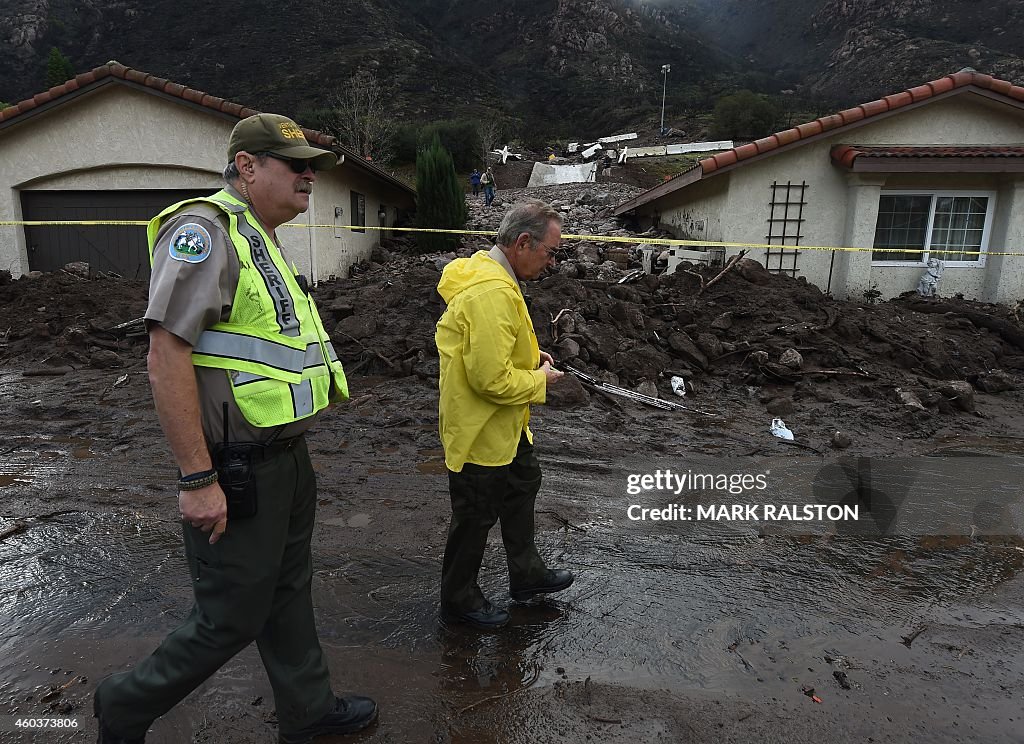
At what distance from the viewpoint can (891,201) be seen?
12672mm

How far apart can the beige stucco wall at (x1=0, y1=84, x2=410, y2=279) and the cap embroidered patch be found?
11865 mm

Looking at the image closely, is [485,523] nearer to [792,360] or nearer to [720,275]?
[792,360]

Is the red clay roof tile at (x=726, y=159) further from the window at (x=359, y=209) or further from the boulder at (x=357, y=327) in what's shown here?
the window at (x=359, y=209)

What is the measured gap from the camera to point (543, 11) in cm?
10269

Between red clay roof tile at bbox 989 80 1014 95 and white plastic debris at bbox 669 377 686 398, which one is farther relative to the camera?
red clay roof tile at bbox 989 80 1014 95

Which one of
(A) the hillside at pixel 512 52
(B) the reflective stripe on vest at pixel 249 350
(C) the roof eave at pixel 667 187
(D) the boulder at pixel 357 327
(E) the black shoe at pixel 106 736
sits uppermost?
(A) the hillside at pixel 512 52

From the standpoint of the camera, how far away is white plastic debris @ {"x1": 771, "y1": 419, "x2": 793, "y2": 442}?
20.9 feet

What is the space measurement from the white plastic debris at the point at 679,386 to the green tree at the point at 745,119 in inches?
1669

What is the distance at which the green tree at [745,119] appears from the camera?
4525 cm

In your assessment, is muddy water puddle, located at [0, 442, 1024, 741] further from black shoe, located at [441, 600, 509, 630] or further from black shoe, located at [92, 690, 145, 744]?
black shoe, located at [92, 690, 145, 744]

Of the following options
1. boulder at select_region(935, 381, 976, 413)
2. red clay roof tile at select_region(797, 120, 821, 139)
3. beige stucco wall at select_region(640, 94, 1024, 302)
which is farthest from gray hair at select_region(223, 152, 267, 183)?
red clay roof tile at select_region(797, 120, 821, 139)

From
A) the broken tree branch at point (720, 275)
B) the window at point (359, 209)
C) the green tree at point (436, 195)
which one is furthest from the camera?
the green tree at point (436, 195)

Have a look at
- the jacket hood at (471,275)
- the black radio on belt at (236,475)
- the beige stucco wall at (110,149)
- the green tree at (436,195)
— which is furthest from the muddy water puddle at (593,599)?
the green tree at (436,195)

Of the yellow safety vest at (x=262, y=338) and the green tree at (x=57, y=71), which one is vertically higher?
the green tree at (x=57, y=71)
